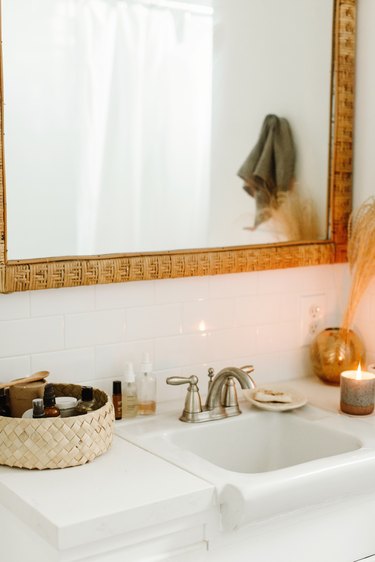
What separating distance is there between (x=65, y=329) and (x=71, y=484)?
518 mm

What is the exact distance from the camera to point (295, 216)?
8.09ft

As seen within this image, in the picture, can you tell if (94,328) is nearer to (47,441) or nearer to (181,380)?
(181,380)

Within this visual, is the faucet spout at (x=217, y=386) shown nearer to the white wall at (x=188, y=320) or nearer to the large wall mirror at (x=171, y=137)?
the white wall at (x=188, y=320)

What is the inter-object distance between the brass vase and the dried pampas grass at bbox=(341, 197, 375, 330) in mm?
40

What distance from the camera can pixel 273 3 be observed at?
2338 millimetres

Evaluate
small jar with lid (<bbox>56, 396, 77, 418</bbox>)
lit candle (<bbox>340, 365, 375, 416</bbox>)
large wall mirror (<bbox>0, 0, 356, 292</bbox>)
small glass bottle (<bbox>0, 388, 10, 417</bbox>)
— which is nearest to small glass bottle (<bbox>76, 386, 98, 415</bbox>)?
small jar with lid (<bbox>56, 396, 77, 418</bbox>)

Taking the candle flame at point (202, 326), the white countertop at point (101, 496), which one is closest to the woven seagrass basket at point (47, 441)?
the white countertop at point (101, 496)

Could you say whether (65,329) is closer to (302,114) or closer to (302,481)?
(302,481)

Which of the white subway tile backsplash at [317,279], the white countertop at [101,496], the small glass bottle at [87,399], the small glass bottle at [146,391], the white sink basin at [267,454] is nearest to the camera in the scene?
the white countertop at [101,496]

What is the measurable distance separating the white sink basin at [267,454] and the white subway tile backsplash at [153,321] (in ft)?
0.73

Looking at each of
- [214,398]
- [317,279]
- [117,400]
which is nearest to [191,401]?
[214,398]

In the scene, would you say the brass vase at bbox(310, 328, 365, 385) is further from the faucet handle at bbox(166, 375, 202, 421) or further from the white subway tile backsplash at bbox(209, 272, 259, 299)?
the faucet handle at bbox(166, 375, 202, 421)

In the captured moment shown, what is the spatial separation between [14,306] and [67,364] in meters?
0.20

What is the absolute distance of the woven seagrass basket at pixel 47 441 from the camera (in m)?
1.74
